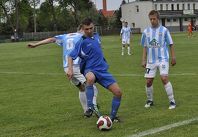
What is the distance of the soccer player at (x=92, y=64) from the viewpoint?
8.46 m

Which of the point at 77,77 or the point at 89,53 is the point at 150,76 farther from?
the point at 89,53

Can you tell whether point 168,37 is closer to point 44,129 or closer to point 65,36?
point 65,36

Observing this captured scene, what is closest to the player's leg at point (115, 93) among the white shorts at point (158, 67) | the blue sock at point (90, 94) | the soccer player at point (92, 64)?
the soccer player at point (92, 64)

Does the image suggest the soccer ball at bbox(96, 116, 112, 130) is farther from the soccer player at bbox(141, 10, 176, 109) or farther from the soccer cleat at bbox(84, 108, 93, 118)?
the soccer player at bbox(141, 10, 176, 109)

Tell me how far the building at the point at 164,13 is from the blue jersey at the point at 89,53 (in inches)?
3983

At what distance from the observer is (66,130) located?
8.12 metres

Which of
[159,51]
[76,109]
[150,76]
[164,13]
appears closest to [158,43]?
[159,51]

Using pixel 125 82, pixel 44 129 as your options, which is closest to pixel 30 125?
pixel 44 129

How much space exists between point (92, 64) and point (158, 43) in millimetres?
2007

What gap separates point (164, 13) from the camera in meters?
116

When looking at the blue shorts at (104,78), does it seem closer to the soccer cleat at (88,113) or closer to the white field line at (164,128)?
the soccer cleat at (88,113)

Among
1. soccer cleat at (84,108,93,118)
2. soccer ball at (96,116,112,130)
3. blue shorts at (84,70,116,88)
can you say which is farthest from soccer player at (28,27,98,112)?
soccer ball at (96,116,112,130)

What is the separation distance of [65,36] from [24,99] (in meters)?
Result: 3.23

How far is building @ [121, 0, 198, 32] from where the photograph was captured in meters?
113
